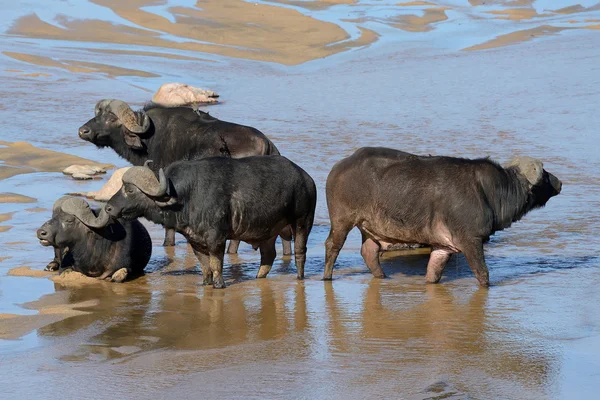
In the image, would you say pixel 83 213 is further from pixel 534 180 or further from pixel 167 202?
→ pixel 534 180

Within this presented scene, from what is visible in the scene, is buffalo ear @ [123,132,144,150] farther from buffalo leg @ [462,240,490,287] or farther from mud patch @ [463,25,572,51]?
mud patch @ [463,25,572,51]

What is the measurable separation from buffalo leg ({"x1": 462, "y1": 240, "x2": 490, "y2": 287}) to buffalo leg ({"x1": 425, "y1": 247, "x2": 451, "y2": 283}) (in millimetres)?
343

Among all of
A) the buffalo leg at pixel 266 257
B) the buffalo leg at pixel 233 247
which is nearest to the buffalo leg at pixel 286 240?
the buffalo leg at pixel 233 247

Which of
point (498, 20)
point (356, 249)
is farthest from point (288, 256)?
point (498, 20)

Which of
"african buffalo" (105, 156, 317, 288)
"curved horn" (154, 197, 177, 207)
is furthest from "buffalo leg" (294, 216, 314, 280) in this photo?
"curved horn" (154, 197, 177, 207)

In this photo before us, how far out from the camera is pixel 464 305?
995 cm

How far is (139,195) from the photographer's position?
10625mm

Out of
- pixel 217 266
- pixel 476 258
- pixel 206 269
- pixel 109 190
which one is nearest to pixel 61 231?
pixel 206 269

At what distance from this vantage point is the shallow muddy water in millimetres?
7797

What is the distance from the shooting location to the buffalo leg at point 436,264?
10869 millimetres

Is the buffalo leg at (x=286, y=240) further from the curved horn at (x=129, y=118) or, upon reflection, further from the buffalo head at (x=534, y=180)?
the buffalo head at (x=534, y=180)

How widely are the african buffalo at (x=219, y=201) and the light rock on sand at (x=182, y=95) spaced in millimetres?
13068

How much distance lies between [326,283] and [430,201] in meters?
1.35

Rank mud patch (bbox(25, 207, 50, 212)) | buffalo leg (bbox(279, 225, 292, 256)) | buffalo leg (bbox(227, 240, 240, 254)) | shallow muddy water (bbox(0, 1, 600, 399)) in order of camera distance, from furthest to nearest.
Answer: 1. mud patch (bbox(25, 207, 50, 212))
2. buffalo leg (bbox(227, 240, 240, 254))
3. buffalo leg (bbox(279, 225, 292, 256))
4. shallow muddy water (bbox(0, 1, 600, 399))
